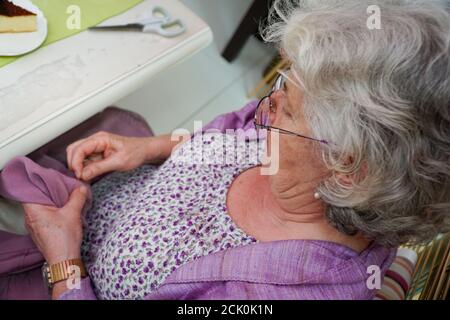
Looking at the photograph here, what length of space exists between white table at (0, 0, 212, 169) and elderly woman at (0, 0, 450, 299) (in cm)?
14

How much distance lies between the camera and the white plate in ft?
3.10

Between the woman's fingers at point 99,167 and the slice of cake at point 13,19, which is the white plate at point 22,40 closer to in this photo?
the slice of cake at point 13,19

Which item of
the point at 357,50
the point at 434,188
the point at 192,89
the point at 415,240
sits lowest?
the point at 192,89

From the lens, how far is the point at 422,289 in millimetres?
1056

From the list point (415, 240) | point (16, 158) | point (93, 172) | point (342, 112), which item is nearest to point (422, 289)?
point (415, 240)

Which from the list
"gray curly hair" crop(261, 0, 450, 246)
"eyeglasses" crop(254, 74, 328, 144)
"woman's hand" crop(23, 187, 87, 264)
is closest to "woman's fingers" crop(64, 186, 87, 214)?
"woman's hand" crop(23, 187, 87, 264)

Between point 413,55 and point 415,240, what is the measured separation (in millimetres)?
367

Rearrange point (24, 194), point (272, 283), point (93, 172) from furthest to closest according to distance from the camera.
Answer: point (93, 172), point (24, 194), point (272, 283)

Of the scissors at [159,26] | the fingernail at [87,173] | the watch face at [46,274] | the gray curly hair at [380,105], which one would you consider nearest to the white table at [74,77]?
the scissors at [159,26]

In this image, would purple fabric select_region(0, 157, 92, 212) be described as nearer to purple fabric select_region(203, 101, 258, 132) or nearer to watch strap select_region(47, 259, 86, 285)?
watch strap select_region(47, 259, 86, 285)

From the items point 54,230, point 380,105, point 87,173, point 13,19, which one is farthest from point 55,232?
point 380,105

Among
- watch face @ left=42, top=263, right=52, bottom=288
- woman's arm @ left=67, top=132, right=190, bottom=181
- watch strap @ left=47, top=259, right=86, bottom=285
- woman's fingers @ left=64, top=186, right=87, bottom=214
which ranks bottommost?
watch face @ left=42, top=263, right=52, bottom=288

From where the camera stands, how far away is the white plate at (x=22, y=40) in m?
0.95

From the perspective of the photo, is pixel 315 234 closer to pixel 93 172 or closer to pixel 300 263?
pixel 300 263
